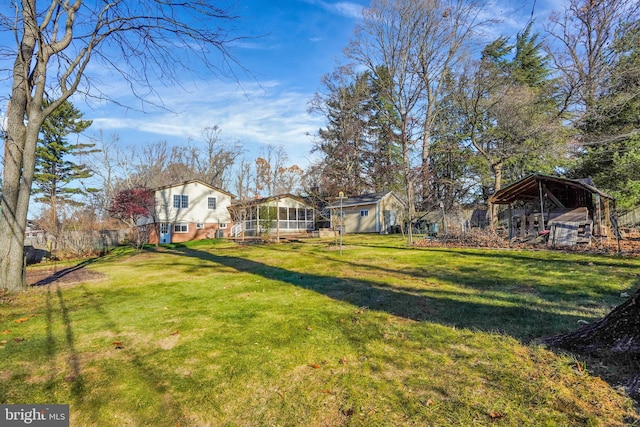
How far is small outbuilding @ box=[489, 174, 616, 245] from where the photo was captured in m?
11.8

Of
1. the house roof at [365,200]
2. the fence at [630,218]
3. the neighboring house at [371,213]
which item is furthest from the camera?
the house roof at [365,200]

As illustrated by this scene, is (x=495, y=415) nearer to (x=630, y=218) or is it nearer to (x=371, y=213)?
(x=371, y=213)

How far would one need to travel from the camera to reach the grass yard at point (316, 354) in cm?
223

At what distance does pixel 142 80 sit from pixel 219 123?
1284 inches

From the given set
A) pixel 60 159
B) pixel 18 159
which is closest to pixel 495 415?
pixel 18 159

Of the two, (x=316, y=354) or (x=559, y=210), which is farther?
(x=559, y=210)

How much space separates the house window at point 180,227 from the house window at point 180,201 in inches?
57.0

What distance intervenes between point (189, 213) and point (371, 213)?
1573cm

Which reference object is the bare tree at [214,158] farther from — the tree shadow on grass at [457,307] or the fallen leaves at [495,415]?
the fallen leaves at [495,415]

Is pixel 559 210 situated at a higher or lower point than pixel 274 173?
lower

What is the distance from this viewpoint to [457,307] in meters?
4.62

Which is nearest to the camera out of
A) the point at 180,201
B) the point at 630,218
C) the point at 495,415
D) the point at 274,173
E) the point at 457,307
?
the point at 495,415

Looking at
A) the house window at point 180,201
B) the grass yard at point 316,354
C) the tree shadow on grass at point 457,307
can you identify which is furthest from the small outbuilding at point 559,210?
the house window at point 180,201

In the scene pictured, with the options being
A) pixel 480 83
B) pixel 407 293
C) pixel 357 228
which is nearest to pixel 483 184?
pixel 480 83
